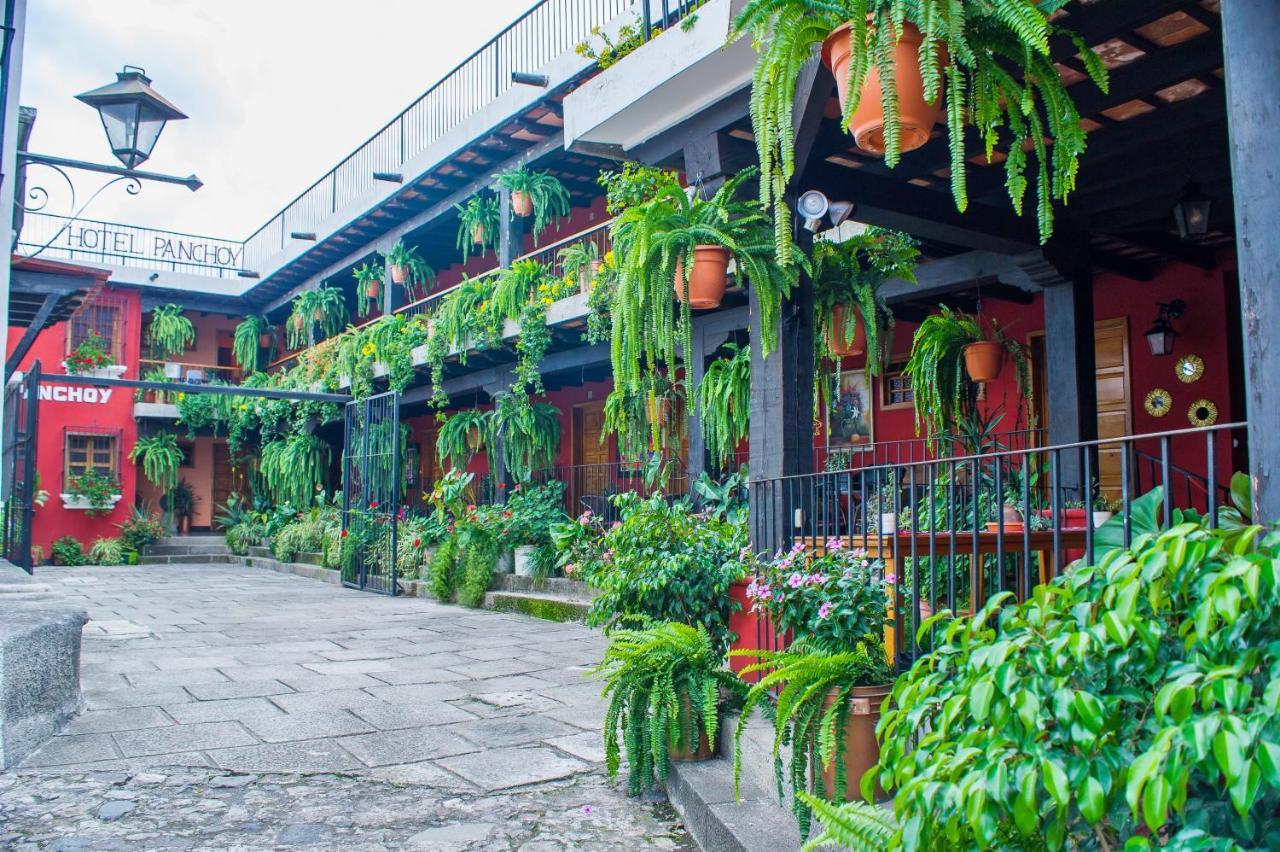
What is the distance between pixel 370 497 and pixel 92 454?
894 centimetres

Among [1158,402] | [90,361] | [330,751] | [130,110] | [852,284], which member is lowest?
[330,751]

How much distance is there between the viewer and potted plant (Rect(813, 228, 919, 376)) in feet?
16.1

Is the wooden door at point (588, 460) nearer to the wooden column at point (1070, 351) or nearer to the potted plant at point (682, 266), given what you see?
the wooden column at point (1070, 351)

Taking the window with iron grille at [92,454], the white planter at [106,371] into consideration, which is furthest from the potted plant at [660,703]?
the window with iron grille at [92,454]

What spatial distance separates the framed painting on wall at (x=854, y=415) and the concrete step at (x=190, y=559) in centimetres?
1119

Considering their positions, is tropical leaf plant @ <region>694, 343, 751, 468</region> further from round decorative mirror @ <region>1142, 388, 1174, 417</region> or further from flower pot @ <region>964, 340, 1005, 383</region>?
round decorative mirror @ <region>1142, 388, 1174, 417</region>

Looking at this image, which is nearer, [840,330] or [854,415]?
[840,330]

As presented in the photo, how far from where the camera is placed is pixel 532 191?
10.4 m

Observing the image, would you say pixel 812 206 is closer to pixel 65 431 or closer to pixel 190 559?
pixel 190 559

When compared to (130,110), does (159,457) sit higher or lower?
lower

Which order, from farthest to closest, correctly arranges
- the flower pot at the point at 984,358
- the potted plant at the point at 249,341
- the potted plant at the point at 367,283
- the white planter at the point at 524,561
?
1. the potted plant at the point at 249,341
2. the potted plant at the point at 367,283
3. the white planter at the point at 524,561
4. the flower pot at the point at 984,358

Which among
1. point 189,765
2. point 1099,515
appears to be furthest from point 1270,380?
point 189,765

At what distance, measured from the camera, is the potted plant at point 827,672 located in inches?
102

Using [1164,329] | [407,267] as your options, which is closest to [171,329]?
[407,267]
